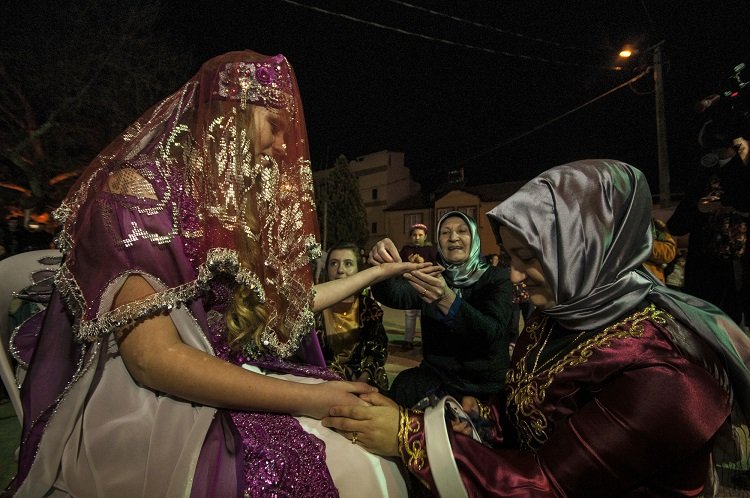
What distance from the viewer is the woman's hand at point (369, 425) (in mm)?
1321

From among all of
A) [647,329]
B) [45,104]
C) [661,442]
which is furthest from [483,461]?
[45,104]

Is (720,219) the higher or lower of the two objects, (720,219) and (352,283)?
the higher

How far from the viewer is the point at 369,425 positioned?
132 centimetres

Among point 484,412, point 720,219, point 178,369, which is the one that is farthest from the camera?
point 720,219

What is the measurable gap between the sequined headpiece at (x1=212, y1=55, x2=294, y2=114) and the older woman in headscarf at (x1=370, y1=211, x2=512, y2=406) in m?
1.09

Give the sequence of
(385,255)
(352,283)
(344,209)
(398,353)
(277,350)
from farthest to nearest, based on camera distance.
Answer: (344,209), (398,353), (385,255), (352,283), (277,350)

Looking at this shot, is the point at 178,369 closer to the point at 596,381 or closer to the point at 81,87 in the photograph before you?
the point at 596,381

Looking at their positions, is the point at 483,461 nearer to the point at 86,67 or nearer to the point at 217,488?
the point at 217,488

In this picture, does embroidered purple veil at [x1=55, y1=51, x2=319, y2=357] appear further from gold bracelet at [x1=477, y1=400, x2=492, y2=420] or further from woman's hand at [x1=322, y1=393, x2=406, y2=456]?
gold bracelet at [x1=477, y1=400, x2=492, y2=420]

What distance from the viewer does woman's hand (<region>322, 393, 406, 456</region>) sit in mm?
1321

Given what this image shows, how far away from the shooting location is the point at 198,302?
1.36m

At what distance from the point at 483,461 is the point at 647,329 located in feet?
2.12

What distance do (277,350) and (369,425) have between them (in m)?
0.40

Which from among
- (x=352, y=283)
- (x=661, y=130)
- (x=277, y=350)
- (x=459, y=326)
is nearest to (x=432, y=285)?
(x=459, y=326)
